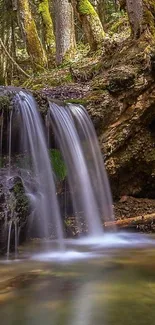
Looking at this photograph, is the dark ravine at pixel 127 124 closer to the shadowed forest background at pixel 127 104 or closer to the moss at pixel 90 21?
the shadowed forest background at pixel 127 104

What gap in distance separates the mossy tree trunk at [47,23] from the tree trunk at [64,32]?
4.33ft

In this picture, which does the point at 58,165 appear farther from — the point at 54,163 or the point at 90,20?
the point at 90,20

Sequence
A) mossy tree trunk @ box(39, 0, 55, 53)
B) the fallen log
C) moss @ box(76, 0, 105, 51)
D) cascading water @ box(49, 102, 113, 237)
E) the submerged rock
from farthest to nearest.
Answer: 1. mossy tree trunk @ box(39, 0, 55, 53)
2. moss @ box(76, 0, 105, 51)
3. cascading water @ box(49, 102, 113, 237)
4. the fallen log
5. the submerged rock

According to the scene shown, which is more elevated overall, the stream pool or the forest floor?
the forest floor

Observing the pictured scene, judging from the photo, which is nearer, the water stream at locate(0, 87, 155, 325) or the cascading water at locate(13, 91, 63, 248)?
the water stream at locate(0, 87, 155, 325)

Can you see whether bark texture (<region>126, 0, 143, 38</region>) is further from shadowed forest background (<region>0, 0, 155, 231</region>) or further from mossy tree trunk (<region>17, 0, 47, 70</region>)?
mossy tree trunk (<region>17, 0, 47, 70</region>)

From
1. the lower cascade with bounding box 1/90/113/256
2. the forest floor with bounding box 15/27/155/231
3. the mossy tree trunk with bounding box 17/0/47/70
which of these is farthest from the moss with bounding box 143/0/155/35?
the mossy tree trunk with bounding box 17/0/47/70

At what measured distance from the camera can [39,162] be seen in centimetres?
607

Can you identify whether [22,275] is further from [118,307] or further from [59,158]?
[59,158]

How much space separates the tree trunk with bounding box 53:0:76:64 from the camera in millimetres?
12266

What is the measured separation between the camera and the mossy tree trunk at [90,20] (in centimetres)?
1153

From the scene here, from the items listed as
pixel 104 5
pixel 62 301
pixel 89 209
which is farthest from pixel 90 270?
pixel 104 5

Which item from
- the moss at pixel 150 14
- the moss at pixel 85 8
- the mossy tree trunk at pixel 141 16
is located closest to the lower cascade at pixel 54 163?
the mossy tree trunk at pixel 141 16

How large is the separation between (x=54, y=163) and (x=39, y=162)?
0.29 meters
